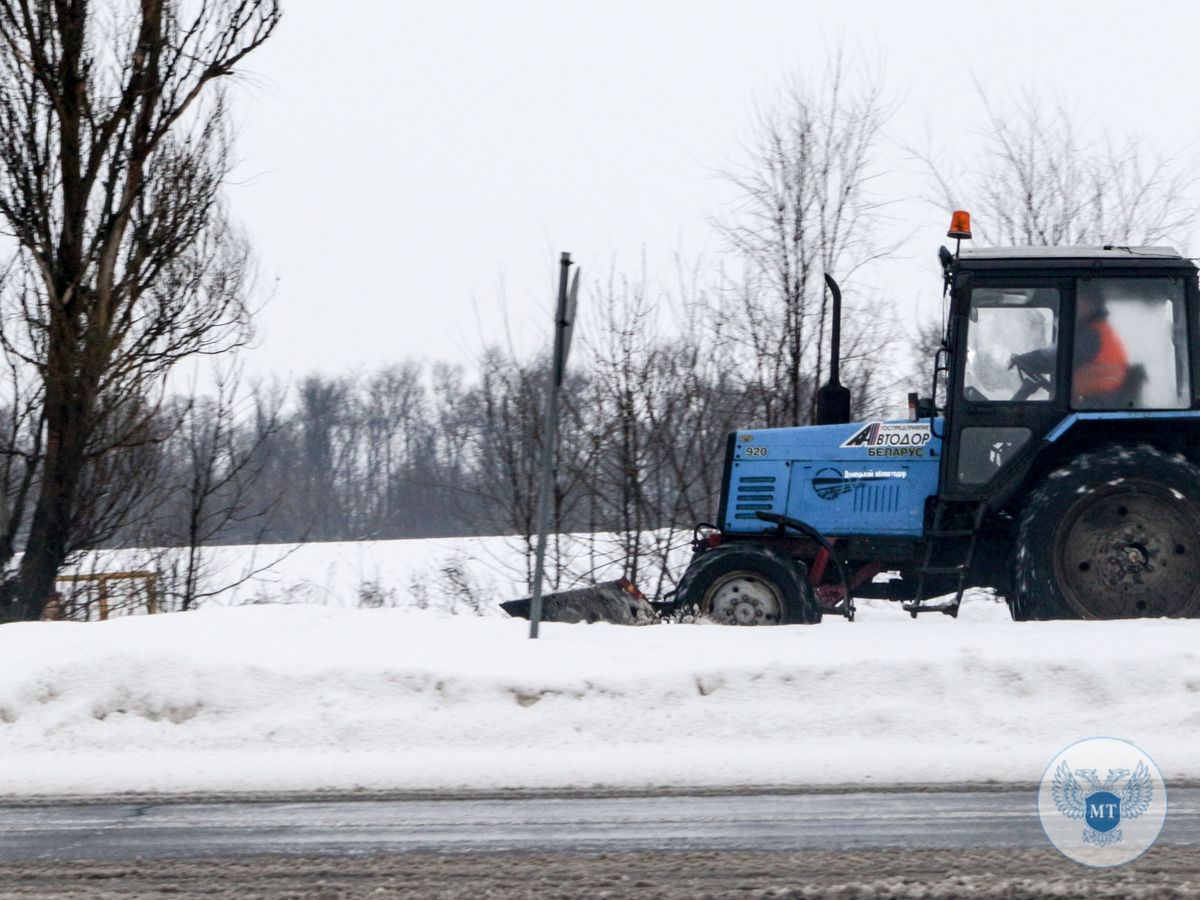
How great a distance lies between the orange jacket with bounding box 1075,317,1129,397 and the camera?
9102 millimetres

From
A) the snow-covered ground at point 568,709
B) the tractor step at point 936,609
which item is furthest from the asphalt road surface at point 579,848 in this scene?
the tractor step at point 936,609

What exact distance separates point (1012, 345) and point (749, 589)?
2515 mm

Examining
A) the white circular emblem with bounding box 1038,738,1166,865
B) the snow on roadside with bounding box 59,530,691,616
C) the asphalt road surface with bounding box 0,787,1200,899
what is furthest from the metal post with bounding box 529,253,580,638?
the snow on roadside with bounding box 59,530,691,616

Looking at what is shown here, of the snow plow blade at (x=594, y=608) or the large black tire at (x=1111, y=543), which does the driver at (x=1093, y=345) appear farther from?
the snow plow blade at (x=594, y=608)

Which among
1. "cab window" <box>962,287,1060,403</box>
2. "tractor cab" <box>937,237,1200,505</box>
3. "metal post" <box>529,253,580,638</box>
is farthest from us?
"cab window" <box>962,287,1060,403</box>

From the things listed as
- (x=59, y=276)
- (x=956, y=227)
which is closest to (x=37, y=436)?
(x=59, y=276)

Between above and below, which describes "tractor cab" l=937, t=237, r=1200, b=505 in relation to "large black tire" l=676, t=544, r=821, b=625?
above

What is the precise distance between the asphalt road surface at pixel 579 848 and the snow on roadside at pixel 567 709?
21.7 inches

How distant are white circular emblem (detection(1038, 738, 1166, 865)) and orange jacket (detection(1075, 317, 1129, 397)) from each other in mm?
3500

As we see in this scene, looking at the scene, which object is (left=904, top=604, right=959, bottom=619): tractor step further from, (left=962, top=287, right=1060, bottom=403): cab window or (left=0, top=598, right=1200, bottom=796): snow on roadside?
(left=0, top=598, right=1200, bottom=796): snow on roadside

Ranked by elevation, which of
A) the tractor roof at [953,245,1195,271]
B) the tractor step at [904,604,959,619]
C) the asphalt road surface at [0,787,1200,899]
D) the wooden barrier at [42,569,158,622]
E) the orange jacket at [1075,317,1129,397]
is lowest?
the asphalt road surface at [0,787,1200,899]

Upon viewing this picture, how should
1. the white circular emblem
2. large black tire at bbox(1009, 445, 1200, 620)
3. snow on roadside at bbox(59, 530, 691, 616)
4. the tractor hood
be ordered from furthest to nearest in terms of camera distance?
snow on roadside at bbox(59, 530, 691, 616)
the tractor hood
large black tire at bbox(1009, 445, 1200, 620)
the white circular emblem

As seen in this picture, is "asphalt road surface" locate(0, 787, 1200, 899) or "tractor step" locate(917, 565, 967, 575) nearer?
"asphalt road surface" locate(0, 787, 1200, 899)

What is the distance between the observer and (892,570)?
33.4 ft
